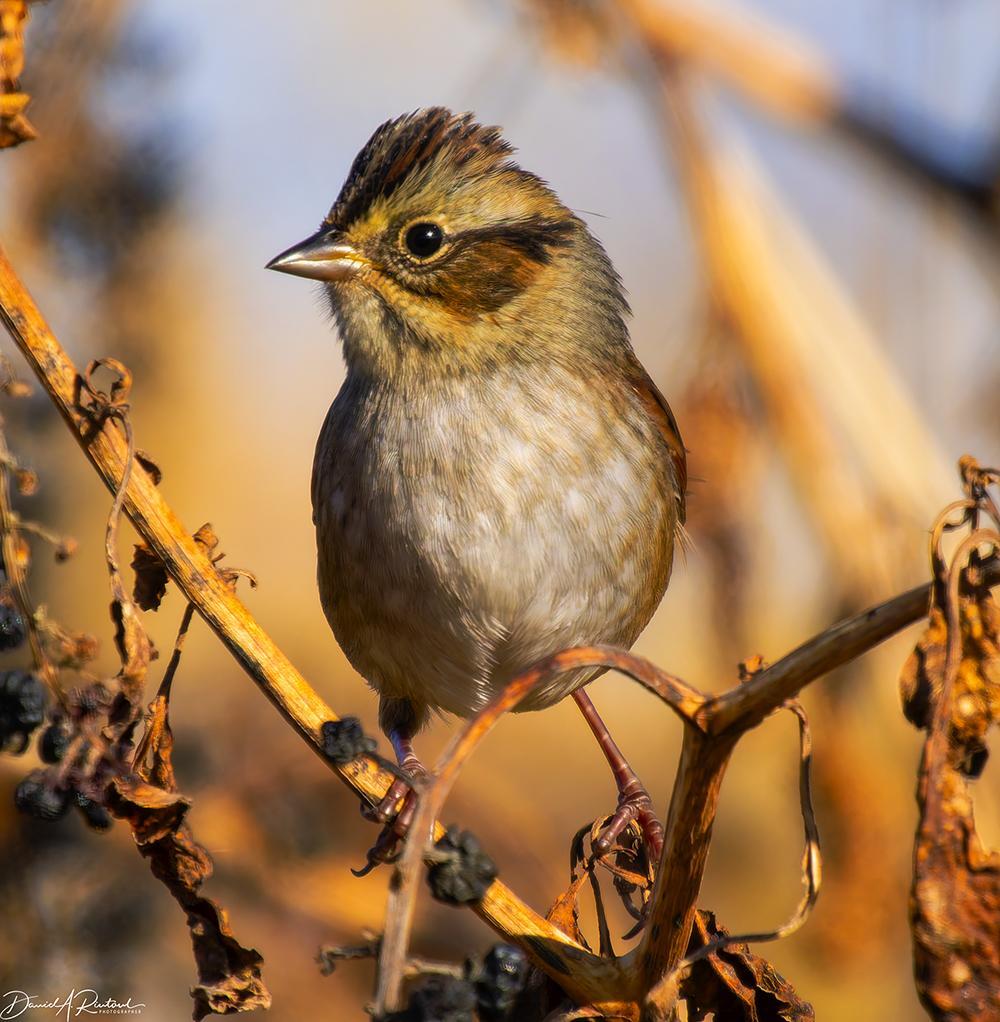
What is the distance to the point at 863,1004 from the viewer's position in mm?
5516

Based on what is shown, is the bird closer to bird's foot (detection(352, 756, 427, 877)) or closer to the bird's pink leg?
the bird's pink leg

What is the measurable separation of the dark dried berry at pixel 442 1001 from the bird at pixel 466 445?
3.79 ft

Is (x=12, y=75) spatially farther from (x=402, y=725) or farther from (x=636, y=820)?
(x=402, y=725)

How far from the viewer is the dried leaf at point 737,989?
2105mm

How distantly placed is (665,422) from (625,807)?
44.3 inches

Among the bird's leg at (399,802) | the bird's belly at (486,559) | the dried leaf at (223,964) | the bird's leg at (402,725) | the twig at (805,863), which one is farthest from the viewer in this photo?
the bird's leg at (402,725)

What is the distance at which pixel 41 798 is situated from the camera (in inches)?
72.5

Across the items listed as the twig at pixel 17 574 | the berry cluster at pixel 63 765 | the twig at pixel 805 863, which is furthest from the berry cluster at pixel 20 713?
the twig at pixel 805 863

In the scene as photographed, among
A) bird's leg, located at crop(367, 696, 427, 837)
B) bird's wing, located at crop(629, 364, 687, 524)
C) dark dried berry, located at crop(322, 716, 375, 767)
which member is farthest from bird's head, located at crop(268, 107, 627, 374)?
dark dried berry, located at crop(322, 716, 375, 767)

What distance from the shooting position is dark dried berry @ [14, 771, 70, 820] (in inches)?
72.2

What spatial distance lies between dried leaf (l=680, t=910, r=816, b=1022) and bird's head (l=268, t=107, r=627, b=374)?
4.99ft

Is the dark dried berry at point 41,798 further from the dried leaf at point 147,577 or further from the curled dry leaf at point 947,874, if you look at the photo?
the curled dry leaf at point 947,874

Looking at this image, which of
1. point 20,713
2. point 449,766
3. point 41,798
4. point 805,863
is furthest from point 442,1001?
point 20,713

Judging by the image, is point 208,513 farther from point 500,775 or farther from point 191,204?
point 191,204
